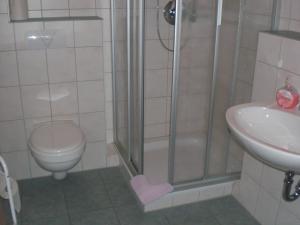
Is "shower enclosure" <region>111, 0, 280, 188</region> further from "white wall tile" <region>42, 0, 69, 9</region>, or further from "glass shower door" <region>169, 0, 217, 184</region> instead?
"white wall tile" <region>42, 0, 69, 9</region>

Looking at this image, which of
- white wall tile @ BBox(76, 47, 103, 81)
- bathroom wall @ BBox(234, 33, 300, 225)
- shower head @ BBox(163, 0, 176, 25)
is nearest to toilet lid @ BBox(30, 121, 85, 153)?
white wall tile @ BBox(76, 47, 103, 81)

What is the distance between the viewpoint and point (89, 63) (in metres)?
2.59

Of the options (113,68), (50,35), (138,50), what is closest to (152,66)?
(113,68)

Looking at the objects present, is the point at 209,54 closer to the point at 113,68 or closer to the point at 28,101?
the point at 113,68

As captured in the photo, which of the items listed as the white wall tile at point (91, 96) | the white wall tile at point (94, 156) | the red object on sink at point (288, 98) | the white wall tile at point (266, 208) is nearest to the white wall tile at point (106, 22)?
the white wall tile at point (91, 96)

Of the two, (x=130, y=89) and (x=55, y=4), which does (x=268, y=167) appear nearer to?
(x=130, y=89)

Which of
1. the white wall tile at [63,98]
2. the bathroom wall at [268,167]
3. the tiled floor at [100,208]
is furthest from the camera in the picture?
the white wall tile at [63,98]

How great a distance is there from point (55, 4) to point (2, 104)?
0.80 m

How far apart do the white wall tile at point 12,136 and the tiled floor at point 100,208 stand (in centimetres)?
29

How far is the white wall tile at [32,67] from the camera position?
7.95 feet

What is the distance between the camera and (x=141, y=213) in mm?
2287

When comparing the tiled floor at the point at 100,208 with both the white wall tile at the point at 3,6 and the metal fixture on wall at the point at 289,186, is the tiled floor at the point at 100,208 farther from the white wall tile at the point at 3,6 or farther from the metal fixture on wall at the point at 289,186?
the white wall tile at the point at 3,6

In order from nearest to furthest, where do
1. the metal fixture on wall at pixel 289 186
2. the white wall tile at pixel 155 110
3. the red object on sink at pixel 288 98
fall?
the metal fixture on wall at pixel 289 186 → the red object on sink at pixel 288 98 → the white wall tile at pixel 155 110

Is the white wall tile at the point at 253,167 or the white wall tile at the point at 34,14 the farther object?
the white wall tile at the point at 34,14
